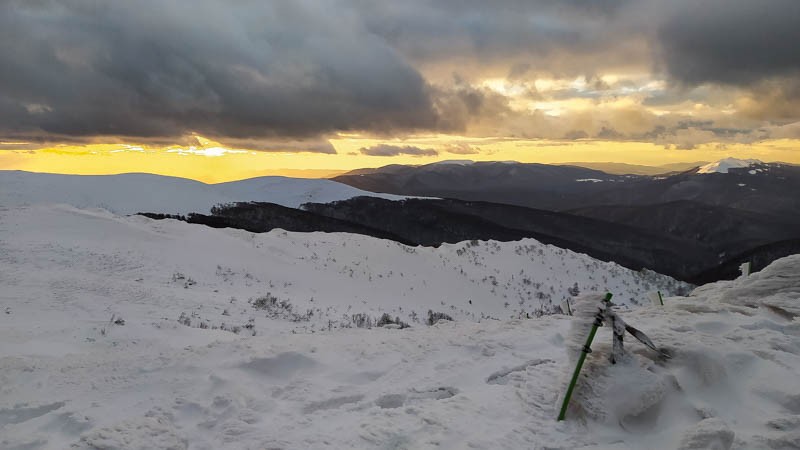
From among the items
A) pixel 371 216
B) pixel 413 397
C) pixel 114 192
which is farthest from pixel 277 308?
pixel 371 216

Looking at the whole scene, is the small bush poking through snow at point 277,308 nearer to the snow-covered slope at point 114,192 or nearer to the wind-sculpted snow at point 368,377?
the wind-sculpted snow at point 368,377

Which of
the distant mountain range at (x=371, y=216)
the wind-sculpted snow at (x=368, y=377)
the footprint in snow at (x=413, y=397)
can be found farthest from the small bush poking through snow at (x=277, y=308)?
the distant mountain range at (x=371, y=216)

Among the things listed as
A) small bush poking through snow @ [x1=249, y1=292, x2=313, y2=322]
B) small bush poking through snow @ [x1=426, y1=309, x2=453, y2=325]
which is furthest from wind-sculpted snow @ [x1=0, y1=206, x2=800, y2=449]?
small bush poking through snow @ [x1=426, y1=309, x2=453, y2=325]

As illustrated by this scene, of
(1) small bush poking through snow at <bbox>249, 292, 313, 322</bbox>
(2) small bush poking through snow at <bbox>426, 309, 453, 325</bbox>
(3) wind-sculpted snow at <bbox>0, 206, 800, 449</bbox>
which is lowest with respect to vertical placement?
(2) small bush poking through snow at <bbox>426, 309, 453, 325</bbox>

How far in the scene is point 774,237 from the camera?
192500 millimetres

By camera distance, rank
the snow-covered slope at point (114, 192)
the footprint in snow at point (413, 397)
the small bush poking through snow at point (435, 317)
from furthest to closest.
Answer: the snow-covered slope at point (114, 192)
the small bush poking through snow at point (435, 317)
the footprint in snow at point (413, 397)

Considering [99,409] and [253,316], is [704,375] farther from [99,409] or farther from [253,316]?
[253,316]

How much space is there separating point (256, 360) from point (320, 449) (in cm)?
261

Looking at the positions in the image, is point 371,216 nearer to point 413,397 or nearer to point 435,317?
point 435,317

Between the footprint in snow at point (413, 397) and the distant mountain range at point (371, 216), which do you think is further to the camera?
the distant mountain range at point (371, 216)

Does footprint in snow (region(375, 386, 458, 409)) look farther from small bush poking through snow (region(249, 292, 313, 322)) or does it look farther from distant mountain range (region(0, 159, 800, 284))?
distant mountain range (region(0, 159, 800, 284))

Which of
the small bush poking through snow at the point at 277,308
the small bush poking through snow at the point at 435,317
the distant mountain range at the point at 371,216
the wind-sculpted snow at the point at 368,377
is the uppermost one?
the wind-sculpted snow at the point at 368,377

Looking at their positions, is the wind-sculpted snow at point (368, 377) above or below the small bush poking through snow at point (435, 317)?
above

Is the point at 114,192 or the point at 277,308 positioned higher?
the point at 277,308
